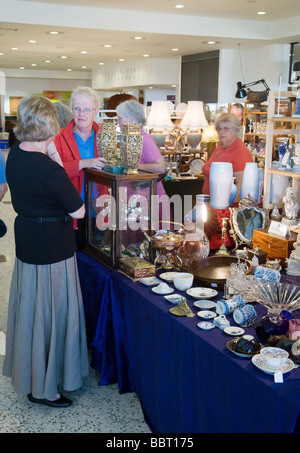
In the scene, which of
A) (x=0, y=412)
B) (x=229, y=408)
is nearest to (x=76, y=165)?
(x=0, y=412)

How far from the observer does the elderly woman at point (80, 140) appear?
274 cm

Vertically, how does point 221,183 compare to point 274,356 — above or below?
above

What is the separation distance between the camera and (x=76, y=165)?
2.69 metres

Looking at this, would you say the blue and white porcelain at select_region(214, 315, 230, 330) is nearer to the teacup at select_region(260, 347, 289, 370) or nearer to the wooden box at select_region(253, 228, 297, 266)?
the teacup at select_region(260, 347, 289, 370)

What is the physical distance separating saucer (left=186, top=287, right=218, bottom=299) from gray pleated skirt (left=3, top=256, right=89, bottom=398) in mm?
617

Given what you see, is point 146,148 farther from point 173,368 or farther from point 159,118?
point 159,118

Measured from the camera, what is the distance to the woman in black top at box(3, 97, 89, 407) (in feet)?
6.98

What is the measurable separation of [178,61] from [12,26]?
565 cm

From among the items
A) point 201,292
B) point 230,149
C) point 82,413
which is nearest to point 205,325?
point 201,292

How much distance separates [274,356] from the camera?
1.52m

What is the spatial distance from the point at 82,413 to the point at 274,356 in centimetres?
128

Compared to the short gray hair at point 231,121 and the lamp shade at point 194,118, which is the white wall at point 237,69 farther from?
the short gray hair at point 231,121

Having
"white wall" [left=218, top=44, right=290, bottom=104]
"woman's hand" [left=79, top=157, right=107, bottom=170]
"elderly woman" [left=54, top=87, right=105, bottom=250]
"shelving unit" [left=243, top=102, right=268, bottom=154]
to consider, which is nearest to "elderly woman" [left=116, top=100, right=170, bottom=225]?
"elderly woman" [left=54, top=87, right=105, bottom=250]
